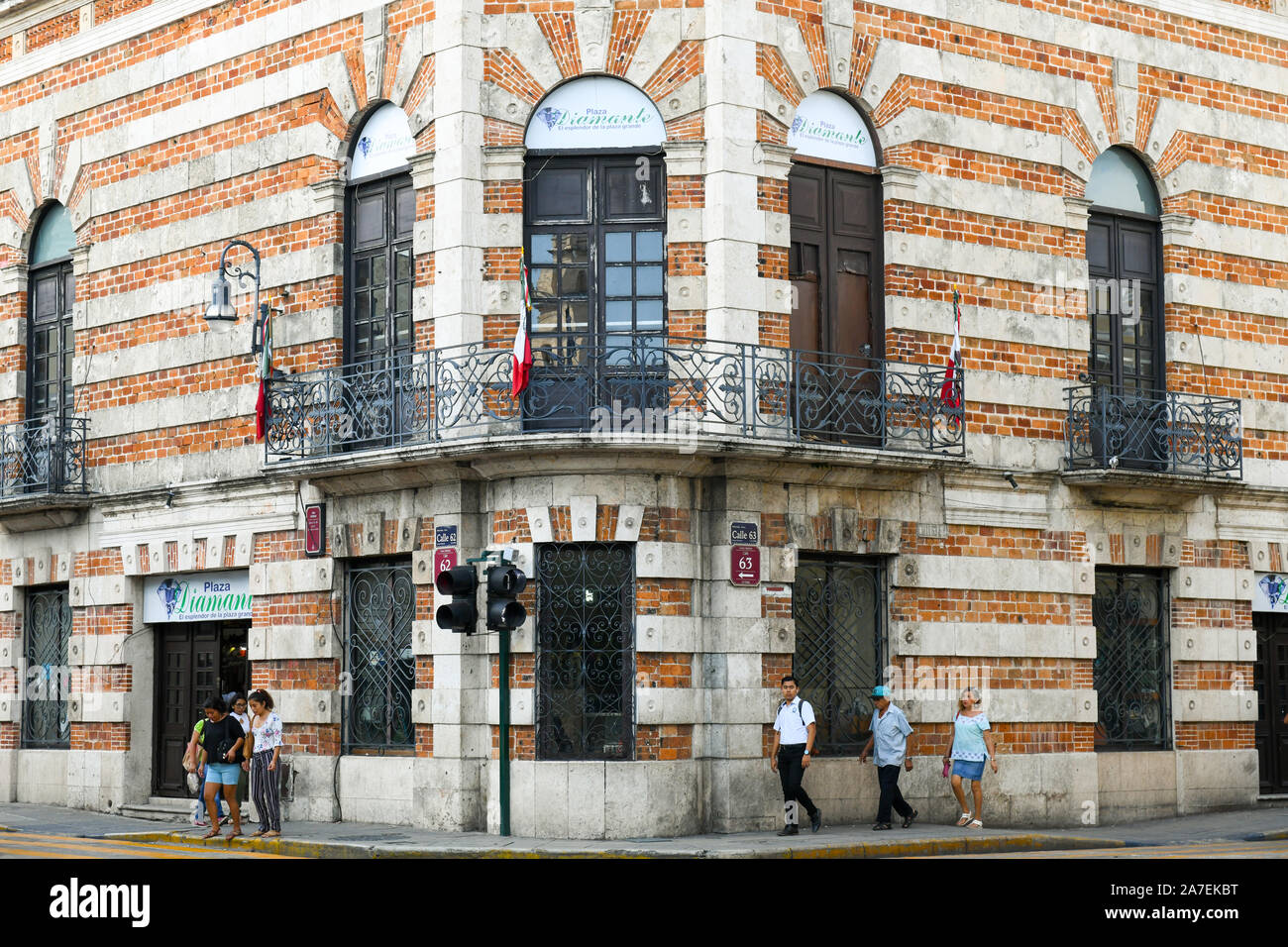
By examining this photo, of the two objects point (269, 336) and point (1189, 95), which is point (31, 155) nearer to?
point (269, 336)

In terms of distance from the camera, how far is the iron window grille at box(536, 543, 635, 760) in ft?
64.3

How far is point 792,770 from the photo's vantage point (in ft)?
63.0

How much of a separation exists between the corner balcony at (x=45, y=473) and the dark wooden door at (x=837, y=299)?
980 cm

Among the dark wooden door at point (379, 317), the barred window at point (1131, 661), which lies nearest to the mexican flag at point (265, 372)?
the dark wooden door at point (379, 317)

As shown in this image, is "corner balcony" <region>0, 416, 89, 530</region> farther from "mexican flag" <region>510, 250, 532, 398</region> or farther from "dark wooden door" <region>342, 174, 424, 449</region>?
"mexican flag" <region>510, 250, 532, 398</region>

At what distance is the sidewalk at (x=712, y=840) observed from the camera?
18.0 m

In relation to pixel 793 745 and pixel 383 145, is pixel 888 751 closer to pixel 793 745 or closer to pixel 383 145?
pixel 793 745

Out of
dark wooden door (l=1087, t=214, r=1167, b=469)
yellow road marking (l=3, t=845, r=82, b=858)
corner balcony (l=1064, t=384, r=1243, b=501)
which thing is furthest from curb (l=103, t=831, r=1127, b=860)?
dark wooden door (l=1087, t=214, r=1167, b=469)

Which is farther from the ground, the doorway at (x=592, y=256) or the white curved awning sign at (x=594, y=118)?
the white curved awning sign at (x=594, y=118)

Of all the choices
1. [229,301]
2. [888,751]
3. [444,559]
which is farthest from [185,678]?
[888,751]

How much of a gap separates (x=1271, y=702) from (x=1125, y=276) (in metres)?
5.73

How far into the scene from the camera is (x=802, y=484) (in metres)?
20.5

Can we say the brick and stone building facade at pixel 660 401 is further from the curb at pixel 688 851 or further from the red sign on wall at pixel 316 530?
the curb at pixel 688 851

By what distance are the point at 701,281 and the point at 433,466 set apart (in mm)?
3362
